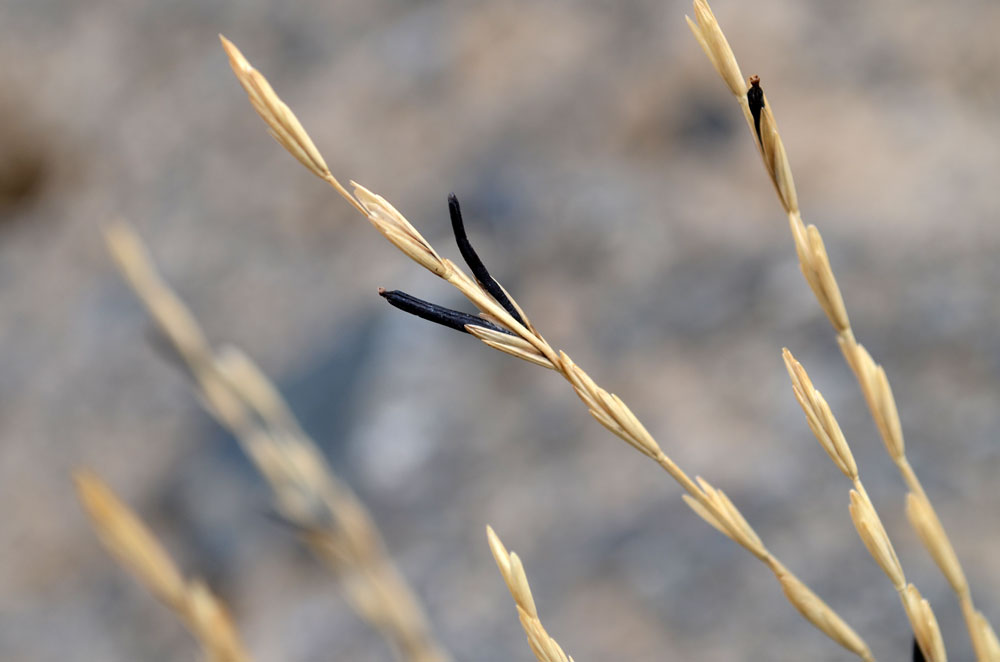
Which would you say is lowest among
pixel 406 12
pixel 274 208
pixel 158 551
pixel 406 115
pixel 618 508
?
pixel 158 551

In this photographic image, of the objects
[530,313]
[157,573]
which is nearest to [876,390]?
[157,573]

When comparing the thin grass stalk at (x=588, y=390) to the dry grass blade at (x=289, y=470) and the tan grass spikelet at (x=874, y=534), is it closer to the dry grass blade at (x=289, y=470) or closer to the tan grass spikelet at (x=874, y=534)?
the tan grass spikelet at (x=874, y=534)

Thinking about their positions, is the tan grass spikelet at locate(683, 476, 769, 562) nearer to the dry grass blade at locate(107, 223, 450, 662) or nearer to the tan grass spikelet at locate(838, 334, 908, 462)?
the tan grass spikelet at locate(838, 334, 908, 462)

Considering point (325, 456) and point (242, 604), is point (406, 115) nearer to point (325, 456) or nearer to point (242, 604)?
point (325, 456)

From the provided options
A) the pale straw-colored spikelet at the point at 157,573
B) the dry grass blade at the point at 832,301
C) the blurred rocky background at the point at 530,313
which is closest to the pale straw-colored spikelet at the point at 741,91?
the dry grass blade at the point at 832,301

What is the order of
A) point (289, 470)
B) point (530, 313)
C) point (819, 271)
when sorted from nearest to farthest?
point (819, 271) → point (289, 470) → point (530, 313)

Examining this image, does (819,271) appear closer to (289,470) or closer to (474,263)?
(474,263)

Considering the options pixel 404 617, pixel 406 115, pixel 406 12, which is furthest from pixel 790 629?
pixel 406 12
